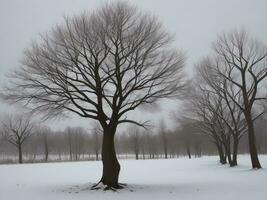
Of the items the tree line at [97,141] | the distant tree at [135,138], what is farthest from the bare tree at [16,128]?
the distant tree at [135,138]

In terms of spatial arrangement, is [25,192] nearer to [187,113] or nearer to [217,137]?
[217,137]

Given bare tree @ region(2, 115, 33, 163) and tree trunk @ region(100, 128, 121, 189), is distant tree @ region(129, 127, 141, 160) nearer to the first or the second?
bare tree @ region(2, 115, 33, 163)

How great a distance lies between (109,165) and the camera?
19516 mm

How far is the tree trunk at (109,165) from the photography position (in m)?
19.2

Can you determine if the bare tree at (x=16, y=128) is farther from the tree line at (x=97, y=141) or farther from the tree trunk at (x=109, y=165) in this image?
the tree trunk at (x=109, y=165)

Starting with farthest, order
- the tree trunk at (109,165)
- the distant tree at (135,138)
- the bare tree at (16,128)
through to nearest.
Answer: the distant tree at (135,138)
the bare tree at (16,128)
the tree trunk at (109,165)

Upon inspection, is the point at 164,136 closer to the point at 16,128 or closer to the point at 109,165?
the point at 16,128

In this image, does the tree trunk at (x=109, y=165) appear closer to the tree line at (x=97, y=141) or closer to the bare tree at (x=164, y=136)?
the tree line at (x=97, y=141)

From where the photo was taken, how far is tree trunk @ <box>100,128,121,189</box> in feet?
63.0

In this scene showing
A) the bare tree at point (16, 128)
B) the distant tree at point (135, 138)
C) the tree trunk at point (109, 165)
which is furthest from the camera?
the distant tree at point (135, 138)

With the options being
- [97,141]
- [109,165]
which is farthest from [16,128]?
[109,165]

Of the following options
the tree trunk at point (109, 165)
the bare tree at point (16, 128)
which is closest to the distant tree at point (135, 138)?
the bare tree at point (16, 128)

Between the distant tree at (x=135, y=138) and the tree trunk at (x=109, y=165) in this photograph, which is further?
the distant tree at (x=135, y=138)

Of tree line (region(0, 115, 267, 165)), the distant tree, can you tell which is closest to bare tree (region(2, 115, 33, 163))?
tree line (region(0, 115, 267, 165))
